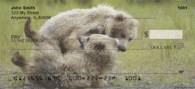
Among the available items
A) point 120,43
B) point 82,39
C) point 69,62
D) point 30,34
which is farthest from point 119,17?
point 30,34

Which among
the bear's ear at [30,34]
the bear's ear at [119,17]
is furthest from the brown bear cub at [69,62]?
the bear's ear at [119,17]

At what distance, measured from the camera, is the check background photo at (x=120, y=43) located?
4797 mm

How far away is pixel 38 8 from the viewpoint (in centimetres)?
478

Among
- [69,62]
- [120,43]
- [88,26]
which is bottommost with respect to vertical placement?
[69,62]

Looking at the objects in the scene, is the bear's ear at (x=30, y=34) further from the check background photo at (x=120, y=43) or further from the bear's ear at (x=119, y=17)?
the bear's ear at (x=119, y=17)

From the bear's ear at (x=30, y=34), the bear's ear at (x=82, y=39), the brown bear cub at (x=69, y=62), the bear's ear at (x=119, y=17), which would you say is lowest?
the brown bear cub at (x=69, y=62)

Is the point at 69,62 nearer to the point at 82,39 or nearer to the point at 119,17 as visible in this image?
the point at 82,39

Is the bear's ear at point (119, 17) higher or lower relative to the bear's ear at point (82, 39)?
higher

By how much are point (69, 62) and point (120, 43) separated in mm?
493

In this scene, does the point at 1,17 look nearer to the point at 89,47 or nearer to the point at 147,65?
the point at 89,47

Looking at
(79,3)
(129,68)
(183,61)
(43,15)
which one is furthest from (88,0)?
(183,61)

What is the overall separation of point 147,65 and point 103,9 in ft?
2.15

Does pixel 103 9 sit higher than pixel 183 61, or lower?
higher

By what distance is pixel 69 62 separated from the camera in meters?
4.87
